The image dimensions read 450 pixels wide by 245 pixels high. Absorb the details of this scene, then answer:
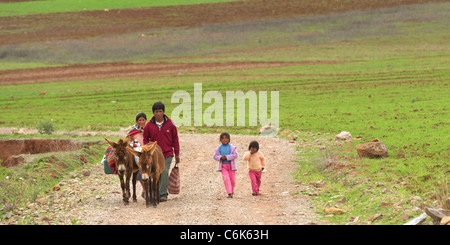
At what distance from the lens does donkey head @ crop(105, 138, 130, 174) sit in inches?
475

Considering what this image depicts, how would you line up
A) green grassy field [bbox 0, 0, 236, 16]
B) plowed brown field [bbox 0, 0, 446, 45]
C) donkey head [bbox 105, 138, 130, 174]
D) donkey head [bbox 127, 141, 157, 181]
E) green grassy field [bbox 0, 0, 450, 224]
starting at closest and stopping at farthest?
donkey head [bbox 127, 141, 157, 181]
donkey head [bbox 105, 138, 130, 174]
green grassy field [bbox 0, 0, 450, 224]
plowed brown field [bbox 0, 0, 446, 45]
green grassy field [bbox 0, 0, 236, 16]

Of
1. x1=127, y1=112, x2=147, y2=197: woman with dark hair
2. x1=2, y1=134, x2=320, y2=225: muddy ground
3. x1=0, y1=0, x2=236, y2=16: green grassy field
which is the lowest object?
x1=2, y1=134, x2=320, y2=225: muddy ground

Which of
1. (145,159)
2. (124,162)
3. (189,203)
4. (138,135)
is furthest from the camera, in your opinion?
(138,135)

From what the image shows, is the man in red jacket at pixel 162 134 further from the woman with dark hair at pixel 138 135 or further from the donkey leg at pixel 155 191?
the donkey leg at pixel 155 191

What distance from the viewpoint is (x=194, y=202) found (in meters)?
12.8

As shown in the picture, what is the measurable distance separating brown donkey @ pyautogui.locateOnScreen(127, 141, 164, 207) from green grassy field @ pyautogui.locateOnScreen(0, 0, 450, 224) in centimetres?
325

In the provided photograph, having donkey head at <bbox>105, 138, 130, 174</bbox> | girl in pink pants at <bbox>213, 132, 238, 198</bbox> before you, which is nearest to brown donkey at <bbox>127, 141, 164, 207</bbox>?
donkey head at <bbox>105, 138, 130, 174</bbox>

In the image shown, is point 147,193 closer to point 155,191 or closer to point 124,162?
point 155,191

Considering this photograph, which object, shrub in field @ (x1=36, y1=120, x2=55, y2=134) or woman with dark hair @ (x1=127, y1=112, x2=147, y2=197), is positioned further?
shrub in field @ (x1=36, y1=120, x2=55, y2=134)

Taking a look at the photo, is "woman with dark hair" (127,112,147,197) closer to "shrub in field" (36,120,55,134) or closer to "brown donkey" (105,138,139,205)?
"brown donkey" (105,138,139,205)

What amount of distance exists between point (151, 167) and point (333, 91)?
88.4 feet

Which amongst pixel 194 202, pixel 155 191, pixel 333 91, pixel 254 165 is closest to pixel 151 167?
pixel 155 191

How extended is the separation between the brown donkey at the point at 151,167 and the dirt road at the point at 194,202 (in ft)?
0.89
